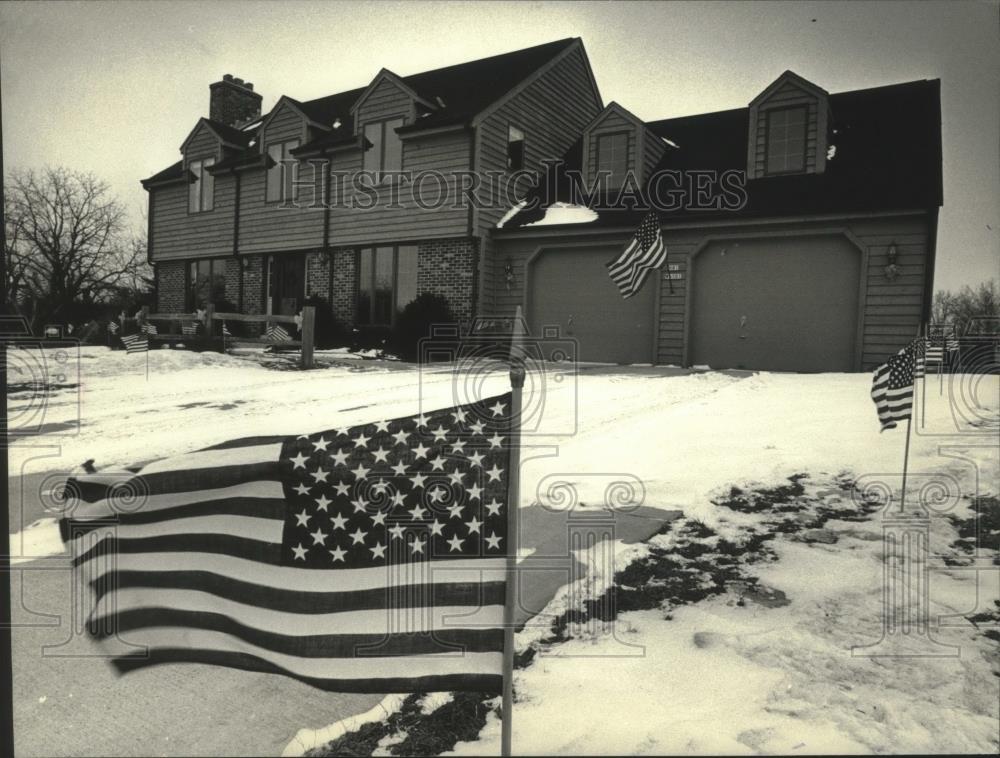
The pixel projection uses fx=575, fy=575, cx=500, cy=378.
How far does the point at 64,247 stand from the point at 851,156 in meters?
2.20

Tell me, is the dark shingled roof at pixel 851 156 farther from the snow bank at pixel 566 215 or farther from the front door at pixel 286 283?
the front door at pixel 286 283

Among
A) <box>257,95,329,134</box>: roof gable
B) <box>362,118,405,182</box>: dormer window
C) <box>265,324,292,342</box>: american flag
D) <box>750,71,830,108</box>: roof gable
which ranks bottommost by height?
<box>265,324,292,342</box>: american flag

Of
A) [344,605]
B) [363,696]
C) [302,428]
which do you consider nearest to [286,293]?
[302,428]

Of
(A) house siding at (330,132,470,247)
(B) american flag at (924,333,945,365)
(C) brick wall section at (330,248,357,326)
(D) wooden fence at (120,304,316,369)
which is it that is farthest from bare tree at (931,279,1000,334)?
(D) wooden fence at (120,304,316,369)

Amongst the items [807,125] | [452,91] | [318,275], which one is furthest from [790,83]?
[318,275]

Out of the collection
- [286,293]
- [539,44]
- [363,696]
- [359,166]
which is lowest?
[363,696]

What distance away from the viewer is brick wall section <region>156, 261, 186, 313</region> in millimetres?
1835

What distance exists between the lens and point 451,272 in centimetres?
180

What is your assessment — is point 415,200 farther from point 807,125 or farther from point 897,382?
point 897,382

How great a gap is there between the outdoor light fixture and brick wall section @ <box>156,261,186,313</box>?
2.10 meters

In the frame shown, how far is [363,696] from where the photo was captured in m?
1.88

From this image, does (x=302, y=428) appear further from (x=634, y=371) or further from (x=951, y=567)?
(x=951, y=567)

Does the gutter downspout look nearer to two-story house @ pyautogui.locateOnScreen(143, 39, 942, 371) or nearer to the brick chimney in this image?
two-story house @ pyautogui.locateOnScreen(143, 39, 942, 371)

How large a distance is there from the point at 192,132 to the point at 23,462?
131 cm
